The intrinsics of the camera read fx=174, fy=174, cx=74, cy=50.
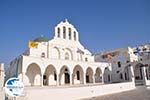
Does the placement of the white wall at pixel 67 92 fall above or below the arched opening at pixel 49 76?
below

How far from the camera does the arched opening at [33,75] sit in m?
24.5

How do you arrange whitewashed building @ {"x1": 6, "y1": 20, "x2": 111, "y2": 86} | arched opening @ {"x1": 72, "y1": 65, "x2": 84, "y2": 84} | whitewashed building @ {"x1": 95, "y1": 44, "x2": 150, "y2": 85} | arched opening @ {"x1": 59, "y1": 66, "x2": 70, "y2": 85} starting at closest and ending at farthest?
1. whitewashed building @ {"x1": 6, "y1": 20, "x2": 111, "y2": 86}
2. arched opening @ {"x1": 59, "y1": 66, "x2": 70, "y2": 85}
3. arched opening @ {"x1": 72, "y1": 65, "x2": 84, "y2": 84}
4. whitewashed building @ {"x1": 95, "y1": 44, "x2": 150, "y2": 85}

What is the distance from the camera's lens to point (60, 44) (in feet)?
96.9

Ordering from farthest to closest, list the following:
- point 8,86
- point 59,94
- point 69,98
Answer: point 69,98 < point 59,94 < point 8,86

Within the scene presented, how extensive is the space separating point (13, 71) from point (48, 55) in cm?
577

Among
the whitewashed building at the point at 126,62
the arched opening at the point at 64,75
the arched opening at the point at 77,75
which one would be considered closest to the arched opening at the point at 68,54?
the arched opening at the point at 77,75

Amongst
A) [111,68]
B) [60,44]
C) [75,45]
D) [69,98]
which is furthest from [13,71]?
[111,68]

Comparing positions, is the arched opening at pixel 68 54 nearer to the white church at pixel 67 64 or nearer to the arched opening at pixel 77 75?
the white church at pixel 67 64

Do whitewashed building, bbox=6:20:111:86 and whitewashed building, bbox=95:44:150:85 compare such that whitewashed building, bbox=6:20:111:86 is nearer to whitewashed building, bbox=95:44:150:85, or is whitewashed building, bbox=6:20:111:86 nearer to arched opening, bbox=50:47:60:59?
arched opening, bbox=50:47:60:59

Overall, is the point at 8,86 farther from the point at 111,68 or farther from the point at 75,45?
the point at 111,68

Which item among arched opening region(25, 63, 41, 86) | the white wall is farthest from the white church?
the white wall

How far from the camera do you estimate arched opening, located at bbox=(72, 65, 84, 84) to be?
29.8 metres

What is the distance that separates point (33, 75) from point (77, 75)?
8.73m

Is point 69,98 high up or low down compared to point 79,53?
down
